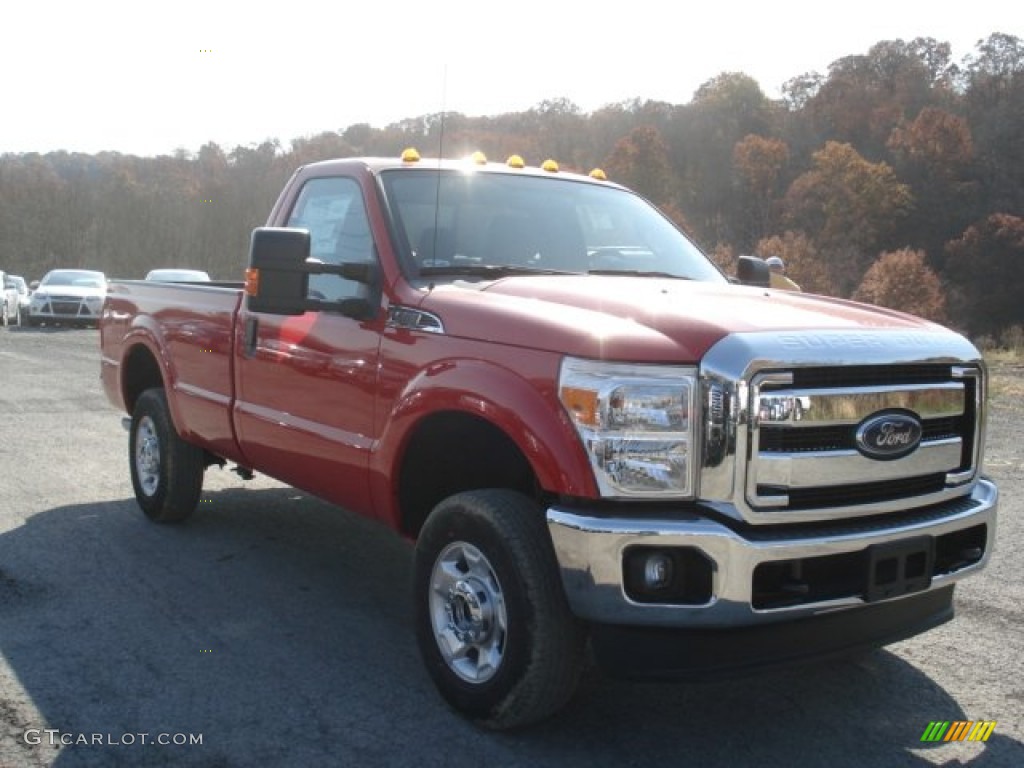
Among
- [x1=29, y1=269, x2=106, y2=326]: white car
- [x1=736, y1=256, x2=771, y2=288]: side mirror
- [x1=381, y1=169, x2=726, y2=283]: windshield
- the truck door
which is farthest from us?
[x1=29, y1=269, x2=106, y2=326]: white car

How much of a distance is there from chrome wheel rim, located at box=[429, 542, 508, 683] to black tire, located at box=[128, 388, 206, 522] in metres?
2.88

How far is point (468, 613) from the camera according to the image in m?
3.62

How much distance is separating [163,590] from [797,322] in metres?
3.23

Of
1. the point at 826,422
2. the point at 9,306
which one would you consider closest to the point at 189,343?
the point at 826,422

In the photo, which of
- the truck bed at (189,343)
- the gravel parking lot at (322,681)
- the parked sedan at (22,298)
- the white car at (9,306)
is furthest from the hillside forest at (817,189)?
the gravel parking lot at (322,681)

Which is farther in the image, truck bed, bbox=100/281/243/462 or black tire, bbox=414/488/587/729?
truck bed, bbox=100/281/243/462

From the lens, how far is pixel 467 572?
3.67m

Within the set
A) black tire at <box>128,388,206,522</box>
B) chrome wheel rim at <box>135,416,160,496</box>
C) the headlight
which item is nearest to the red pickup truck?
the headlight

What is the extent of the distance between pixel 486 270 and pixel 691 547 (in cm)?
169

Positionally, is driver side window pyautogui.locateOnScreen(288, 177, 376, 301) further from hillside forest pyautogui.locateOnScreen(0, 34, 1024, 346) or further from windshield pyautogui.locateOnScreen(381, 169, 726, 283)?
hillside forest pyautogui.locateOnScreen(0, 34, 1024, 346)

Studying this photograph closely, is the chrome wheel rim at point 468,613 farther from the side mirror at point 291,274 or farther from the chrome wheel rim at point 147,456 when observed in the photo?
the chrome wheel rim at point 147,456

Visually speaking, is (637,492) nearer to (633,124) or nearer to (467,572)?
(467,572)

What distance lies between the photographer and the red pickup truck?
3.14 m

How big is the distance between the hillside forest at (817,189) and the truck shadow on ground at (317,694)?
58.2m
